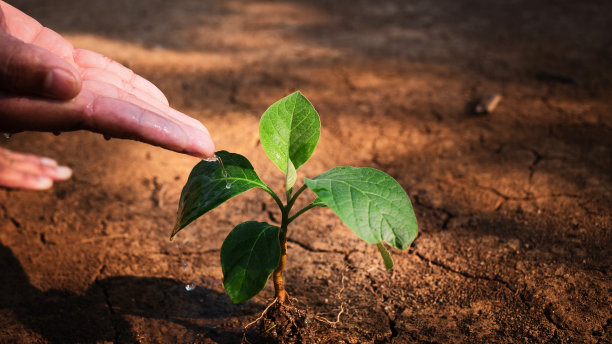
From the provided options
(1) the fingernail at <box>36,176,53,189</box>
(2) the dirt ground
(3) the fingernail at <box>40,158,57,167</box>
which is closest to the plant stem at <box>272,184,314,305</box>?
(2) the dirt ground

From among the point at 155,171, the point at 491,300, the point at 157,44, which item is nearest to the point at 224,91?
the point at 155,171

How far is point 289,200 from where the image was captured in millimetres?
1440

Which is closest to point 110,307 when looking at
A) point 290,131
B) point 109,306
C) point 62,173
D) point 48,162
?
point 109,306

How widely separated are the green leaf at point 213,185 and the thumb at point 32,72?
48 cm

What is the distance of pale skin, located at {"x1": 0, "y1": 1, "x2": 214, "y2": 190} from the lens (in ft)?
4.36

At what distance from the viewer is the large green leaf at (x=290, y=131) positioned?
1.44 metres

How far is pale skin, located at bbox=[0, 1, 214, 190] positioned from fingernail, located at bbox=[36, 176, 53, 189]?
1.04 meters

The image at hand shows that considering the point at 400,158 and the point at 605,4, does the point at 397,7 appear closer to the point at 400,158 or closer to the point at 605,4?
the point at 605,4

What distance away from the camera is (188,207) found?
50.7 inches

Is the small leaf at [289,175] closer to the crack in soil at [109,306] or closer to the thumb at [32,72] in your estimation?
the thumb at [32,72]

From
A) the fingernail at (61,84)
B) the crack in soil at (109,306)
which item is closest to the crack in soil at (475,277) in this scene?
the crack in soil at (109,306)

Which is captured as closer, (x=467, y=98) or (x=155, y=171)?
(x=155, y=171)

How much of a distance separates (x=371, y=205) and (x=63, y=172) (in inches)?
87.2

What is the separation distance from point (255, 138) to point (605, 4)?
17.2 feet
